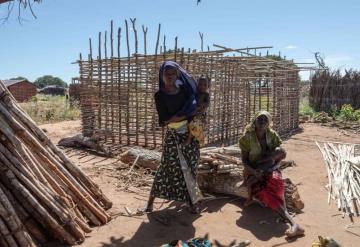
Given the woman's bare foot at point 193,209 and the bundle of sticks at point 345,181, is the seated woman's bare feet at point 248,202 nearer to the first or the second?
the woman's bare foot at point 193,209

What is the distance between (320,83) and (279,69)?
651 cm

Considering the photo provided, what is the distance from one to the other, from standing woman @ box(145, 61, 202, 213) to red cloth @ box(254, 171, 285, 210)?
2.39 feet

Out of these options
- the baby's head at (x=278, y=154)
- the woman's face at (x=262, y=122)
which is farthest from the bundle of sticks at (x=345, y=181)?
the woman's face at (x=262, y=122)

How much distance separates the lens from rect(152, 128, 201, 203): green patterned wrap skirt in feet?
14.7

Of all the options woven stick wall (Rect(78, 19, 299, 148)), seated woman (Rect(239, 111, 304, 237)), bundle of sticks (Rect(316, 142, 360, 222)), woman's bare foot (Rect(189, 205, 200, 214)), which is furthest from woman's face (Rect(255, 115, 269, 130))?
woven stick wall (Rect(78, 19, 299, 148))

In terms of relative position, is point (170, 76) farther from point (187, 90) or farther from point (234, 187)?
point (234, 187)

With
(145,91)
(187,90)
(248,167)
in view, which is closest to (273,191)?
(248,167)

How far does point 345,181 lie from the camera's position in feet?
19.1

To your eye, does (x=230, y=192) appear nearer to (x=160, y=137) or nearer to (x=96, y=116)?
(x=160, y=137)

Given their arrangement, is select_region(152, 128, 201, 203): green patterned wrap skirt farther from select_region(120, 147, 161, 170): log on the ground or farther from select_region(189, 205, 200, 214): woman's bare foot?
select_region(120, 147, 161, 170): log on the ground

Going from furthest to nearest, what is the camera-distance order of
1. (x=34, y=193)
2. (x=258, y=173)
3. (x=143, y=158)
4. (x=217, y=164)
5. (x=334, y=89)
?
1. (x=334, y=89)
2. (x=143, y=158)
3. (x=217, y=164)
4. (x=258, y=173)
5. (x=34, y=193)

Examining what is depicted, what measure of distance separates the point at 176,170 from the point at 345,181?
2778 millimetres

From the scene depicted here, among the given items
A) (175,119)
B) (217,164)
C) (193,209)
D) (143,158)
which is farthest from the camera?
(143,158)

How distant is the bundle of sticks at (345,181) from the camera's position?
501 cm
